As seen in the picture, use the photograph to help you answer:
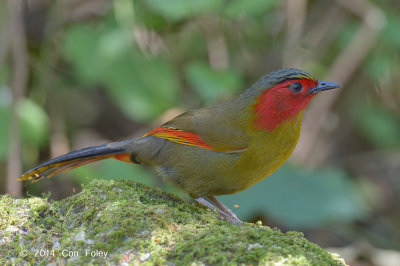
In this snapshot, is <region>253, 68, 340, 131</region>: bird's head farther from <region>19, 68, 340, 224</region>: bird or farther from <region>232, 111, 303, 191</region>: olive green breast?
<region>232, 111, 303, 191</region>: olive green breast

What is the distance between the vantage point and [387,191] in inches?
329

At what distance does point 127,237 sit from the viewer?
2.49 meters

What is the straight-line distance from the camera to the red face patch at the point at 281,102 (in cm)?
368

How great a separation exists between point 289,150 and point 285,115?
284 mm

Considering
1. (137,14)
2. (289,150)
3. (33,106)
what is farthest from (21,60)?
(289,150)

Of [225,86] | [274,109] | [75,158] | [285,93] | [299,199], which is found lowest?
[75,158]

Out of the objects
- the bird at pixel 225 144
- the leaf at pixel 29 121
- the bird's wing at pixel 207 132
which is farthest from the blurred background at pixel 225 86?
the bird's wing at pixel 207 132

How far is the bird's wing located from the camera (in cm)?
360

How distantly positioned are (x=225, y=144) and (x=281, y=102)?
1.91ft

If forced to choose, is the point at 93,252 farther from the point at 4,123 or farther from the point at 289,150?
the point at 4,123

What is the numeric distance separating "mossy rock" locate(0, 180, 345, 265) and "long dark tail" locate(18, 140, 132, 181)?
2.39 ft

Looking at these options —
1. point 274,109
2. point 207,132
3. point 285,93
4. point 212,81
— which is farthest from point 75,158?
point 212,81

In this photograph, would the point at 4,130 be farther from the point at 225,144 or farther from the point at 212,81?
the point at 225,144

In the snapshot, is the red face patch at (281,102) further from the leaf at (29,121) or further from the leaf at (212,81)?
the leaf at (29,121)
